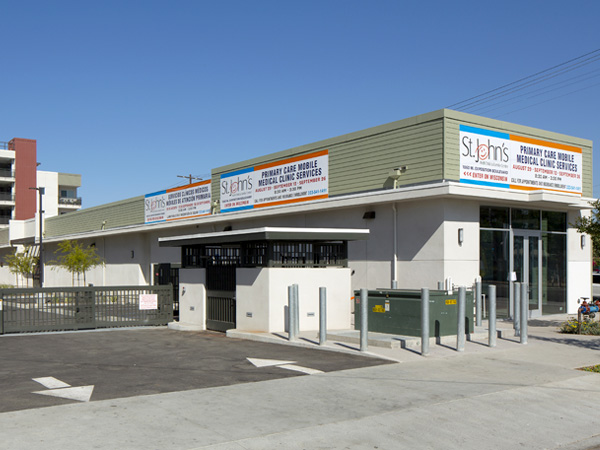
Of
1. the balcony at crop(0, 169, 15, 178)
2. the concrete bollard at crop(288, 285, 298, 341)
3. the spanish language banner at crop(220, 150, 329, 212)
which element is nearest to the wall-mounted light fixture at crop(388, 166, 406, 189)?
the spanish language banner at crop(220, 150, 329, 212)

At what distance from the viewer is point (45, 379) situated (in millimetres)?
10109

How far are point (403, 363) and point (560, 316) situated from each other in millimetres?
11373

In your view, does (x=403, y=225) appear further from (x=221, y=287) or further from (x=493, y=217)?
(x=221, y=287)

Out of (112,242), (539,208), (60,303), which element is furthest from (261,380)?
(112,242)

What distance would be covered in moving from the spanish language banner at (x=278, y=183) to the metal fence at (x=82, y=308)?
594cm

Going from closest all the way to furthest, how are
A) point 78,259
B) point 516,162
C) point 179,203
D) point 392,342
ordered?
point 392,342 < point 516,162 < point 179,203 < point 78,259

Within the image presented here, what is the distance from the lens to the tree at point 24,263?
45750mm

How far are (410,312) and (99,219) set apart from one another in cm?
2953

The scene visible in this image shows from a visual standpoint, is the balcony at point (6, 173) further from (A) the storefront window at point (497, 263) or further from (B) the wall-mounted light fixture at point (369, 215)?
→ (A) the storefront window at point (497, 263)

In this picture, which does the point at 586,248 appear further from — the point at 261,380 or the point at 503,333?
the point at 261,380

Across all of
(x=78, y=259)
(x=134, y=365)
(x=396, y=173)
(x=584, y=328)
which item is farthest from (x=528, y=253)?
(x=78, y=259)

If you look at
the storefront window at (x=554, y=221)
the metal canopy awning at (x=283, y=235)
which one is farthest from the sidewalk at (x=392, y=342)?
the storefront window at (x=554, y=221)

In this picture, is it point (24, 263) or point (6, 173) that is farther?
point (6, 173)

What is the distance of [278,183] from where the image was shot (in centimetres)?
2364
